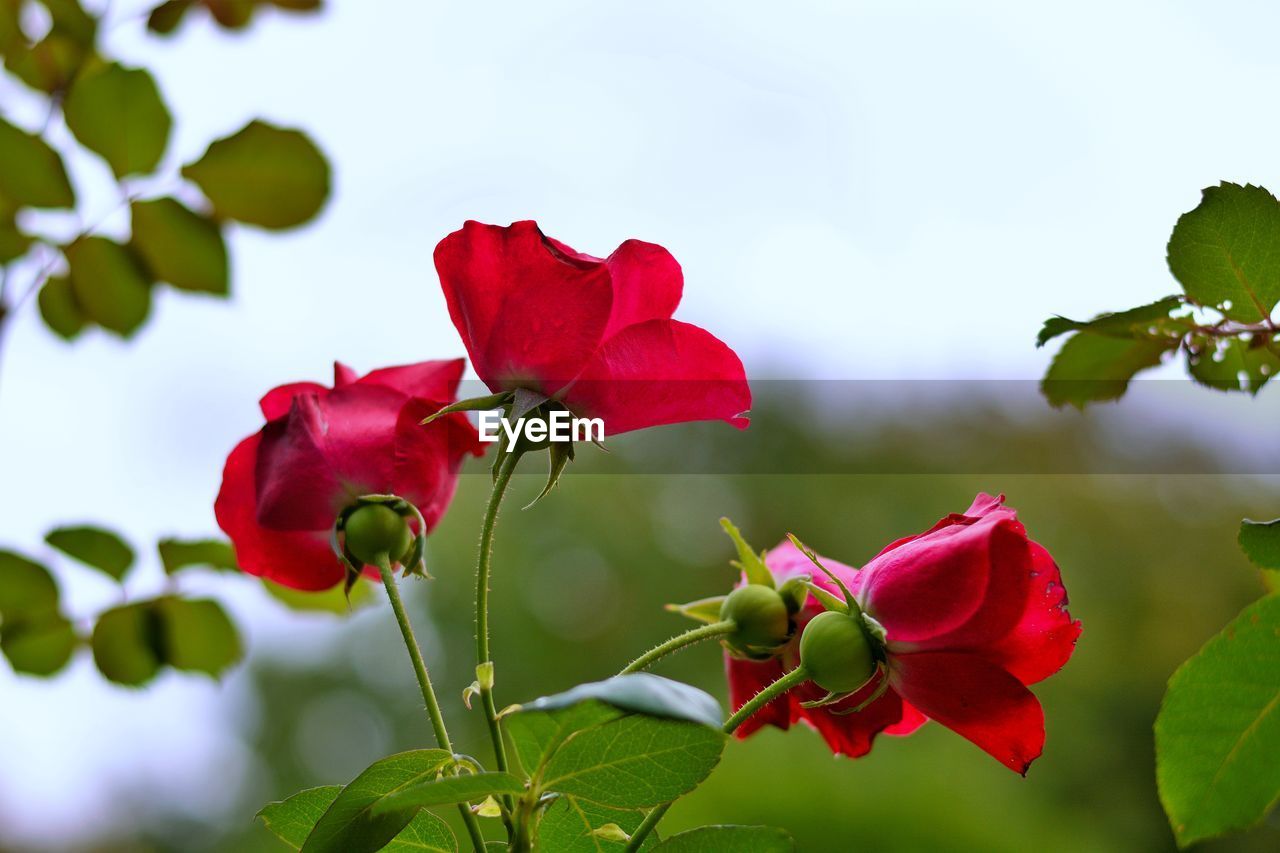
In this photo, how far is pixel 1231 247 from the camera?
24 centimetres

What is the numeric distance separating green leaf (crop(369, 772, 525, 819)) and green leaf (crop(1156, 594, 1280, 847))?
0.13 m

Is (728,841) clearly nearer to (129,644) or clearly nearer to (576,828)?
(576,828)

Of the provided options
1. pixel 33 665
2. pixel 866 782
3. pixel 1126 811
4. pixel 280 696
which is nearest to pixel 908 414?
pixel 1126 811

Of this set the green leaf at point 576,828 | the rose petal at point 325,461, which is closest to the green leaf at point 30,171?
the rose petal at point 325,461

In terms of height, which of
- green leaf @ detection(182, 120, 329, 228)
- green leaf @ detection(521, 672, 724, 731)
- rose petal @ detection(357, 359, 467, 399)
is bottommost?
green leaf @ detection(521, 672, 724, 731)

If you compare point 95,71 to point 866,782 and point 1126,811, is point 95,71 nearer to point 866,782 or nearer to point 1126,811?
point 866,782

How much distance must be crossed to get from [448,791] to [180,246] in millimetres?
337

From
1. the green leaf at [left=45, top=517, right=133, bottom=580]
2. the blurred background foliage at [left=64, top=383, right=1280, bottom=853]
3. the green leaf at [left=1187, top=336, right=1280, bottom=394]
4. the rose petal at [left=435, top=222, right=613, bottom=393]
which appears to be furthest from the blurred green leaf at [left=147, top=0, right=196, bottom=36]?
the blurred background foliage at [left=64, top=383, right=1280, bottom=853]

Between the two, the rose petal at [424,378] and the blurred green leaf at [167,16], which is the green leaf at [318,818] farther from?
the blurred green leaf at [167,16]

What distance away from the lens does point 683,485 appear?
5.36 metres

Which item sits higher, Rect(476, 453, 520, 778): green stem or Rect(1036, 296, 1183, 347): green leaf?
Rect(1036, 296, 1183, 347): green leaf

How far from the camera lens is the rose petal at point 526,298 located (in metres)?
0.22

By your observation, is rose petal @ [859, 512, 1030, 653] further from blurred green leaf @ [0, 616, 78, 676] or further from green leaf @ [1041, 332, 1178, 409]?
blurred green leaf @ [0, 616, 78, 676]

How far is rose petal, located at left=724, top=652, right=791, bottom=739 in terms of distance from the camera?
0.25 metres
